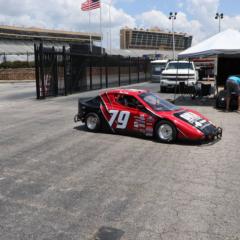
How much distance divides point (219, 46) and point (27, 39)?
73184 millimetres

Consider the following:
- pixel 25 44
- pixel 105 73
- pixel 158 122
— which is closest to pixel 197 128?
pixel 158 122

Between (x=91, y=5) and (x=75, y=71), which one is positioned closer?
(x=75, y=71)

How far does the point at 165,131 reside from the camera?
34.0 ft

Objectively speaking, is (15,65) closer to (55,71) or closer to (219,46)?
(55,71)

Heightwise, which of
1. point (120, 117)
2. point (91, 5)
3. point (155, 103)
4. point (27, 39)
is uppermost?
point (91, 5)

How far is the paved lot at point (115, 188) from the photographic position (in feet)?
16.7

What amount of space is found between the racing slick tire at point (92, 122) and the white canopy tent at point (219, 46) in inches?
339

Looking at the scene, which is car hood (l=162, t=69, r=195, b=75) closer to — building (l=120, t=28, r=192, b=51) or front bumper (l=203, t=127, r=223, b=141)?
front bumper (l=203, t=127, r=223, b=141)

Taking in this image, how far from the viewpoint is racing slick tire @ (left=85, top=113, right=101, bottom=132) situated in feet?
38.3

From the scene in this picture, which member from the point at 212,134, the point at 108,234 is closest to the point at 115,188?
the point at 108,234

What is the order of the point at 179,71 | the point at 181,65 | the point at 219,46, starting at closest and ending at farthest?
the point at 219,46
the point at 179,71
the point at 181,65

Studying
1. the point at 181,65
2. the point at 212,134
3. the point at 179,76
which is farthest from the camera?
the point at 181,65

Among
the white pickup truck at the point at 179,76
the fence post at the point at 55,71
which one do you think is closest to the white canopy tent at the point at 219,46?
the white pickup truck at the point at 179,76

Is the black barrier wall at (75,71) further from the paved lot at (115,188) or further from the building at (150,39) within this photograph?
the building at (150,39)
